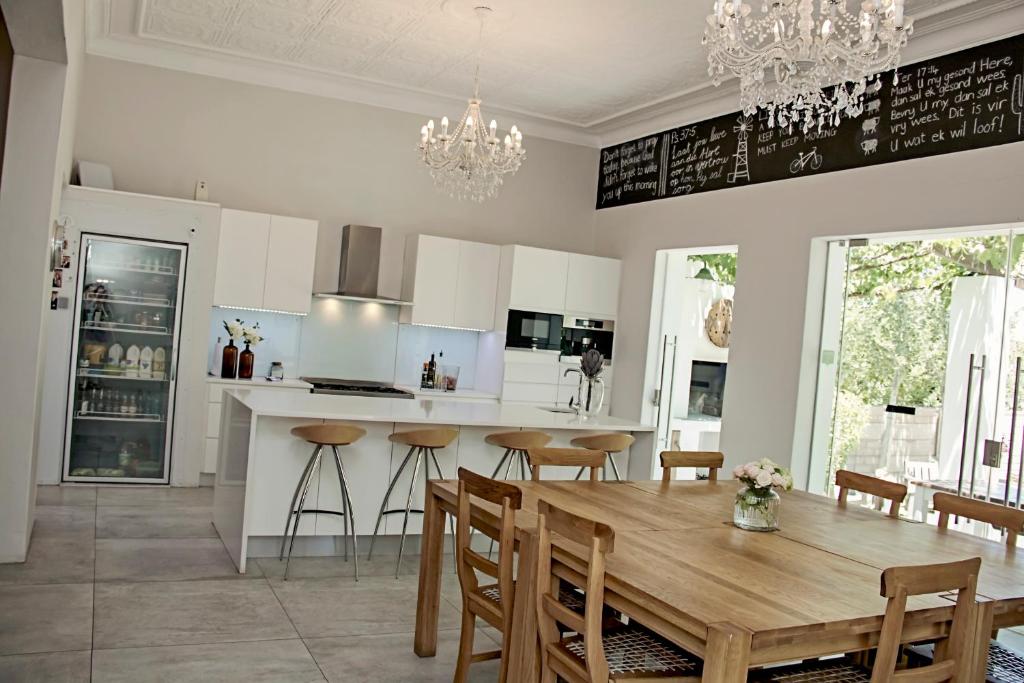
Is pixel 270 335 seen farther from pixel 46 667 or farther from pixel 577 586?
pixel 577 586

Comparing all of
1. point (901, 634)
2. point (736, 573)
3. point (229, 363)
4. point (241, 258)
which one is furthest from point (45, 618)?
point (241, 258)

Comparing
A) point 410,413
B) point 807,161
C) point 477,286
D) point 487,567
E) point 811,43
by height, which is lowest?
point 487,567

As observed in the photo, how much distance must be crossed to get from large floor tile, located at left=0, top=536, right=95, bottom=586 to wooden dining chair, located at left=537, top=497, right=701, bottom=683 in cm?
259

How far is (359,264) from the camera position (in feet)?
22.8

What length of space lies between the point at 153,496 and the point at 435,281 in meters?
2.69

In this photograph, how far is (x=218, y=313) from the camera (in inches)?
271

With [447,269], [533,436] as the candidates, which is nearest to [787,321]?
[533,436]

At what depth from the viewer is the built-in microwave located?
728 cm

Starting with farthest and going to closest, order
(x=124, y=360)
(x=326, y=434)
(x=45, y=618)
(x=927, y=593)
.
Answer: (x=124, y=360), (x=326, y=434), (x=45, y=618), (x=927, y=593)

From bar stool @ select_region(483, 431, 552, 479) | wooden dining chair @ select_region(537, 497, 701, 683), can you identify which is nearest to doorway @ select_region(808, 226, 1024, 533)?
bar stool @ select_region(483, 431, 552, 479)

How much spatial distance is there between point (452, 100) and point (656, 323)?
256 centimetres

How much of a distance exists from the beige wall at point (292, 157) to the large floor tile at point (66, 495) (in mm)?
2233

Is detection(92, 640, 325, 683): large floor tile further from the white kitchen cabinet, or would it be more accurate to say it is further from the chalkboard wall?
the white kitchen cabinet

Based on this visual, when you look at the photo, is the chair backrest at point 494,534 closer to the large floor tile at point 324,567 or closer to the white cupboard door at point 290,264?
the large floor tile at point 324,567
